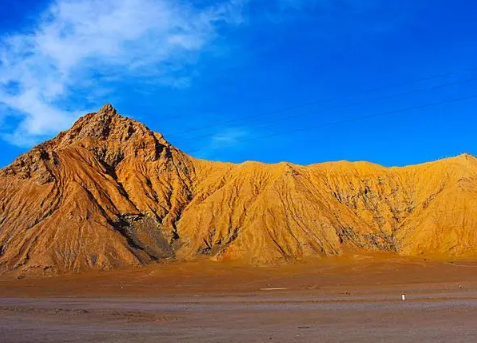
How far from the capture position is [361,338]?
61.6 ft

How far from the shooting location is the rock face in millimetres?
85375

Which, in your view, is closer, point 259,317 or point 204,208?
point 259,317

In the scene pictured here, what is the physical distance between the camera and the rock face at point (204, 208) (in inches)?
3361

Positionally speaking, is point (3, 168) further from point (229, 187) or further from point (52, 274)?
point (229, 187)

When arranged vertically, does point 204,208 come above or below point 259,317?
above

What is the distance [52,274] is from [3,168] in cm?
3598

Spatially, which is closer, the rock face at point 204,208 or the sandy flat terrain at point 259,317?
the sandy flat terrain at point 259,317

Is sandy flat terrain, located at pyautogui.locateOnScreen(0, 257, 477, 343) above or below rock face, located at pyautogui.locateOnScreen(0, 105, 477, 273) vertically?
below

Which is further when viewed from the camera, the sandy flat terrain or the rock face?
the rock face

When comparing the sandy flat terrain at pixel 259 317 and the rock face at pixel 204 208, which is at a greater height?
the rock face at pixel 204 208

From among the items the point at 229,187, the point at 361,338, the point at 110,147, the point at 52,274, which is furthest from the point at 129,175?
the point at 361,338

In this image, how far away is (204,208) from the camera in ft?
326

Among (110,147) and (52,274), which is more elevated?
(110,147)

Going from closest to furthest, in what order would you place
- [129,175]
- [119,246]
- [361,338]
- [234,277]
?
[361,338]
[234,277]
[119,246]
[129,175]
